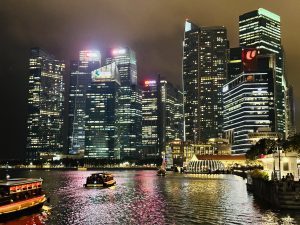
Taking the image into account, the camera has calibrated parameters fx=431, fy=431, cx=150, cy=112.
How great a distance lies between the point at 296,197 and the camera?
64.9 metres

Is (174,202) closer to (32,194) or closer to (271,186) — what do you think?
(271,186)

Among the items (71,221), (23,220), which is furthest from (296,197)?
(23,220)

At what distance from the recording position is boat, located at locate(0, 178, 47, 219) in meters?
58.8

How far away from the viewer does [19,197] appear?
63.6m

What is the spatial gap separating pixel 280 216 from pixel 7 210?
124 feet

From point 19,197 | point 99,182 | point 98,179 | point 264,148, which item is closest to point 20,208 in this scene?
point 19,197

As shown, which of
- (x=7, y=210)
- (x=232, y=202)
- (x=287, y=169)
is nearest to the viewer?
(x=7, y=210)

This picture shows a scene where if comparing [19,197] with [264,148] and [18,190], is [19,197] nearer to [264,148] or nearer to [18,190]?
[18,190]

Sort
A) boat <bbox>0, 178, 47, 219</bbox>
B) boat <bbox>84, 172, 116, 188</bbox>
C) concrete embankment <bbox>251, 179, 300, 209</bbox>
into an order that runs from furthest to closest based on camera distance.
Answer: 1. boat <bbox>84, 172, 116, 188</bbox>
2. concrete embankment <bbox>251, 179, 300, 209</bbox>
3. boat <bbox>0, 178, 47, 219</bbox>

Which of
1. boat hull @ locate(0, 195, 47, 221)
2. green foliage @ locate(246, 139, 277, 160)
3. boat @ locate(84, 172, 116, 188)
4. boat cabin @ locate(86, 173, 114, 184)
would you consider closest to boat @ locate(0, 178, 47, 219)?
boat hull @ locate(0, 195, 47, 221)

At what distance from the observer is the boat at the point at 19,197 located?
5878 cm

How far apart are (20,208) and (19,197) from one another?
1964 millimetres

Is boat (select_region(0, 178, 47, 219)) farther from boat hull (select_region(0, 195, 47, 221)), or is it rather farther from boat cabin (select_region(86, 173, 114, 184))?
boat cabin (select_region(86, 173, 114, 184))

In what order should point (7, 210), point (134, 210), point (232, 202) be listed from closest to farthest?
point (7, 210), point (134, 210), point (232, 202)
